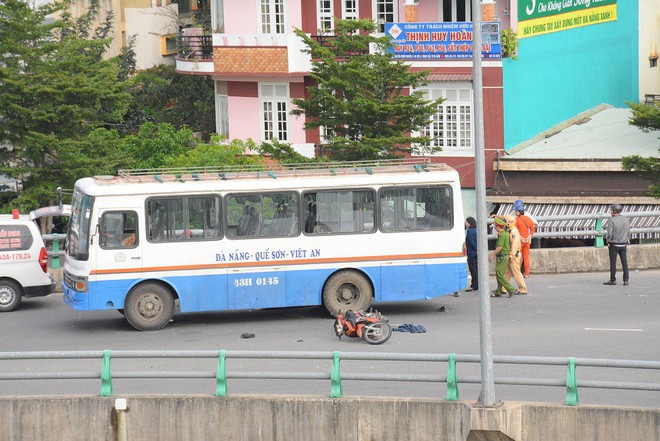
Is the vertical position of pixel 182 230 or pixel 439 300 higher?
pixel 182 230

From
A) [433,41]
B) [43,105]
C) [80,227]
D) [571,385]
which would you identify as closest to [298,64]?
[433,41]

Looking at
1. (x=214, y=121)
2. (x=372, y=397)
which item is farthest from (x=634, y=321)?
(x=214, y=121)

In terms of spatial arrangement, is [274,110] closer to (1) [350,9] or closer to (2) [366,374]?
(1) [350,9]

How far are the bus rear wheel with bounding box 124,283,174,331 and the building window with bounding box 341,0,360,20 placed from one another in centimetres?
1815

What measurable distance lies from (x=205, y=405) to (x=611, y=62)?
28.3 meters

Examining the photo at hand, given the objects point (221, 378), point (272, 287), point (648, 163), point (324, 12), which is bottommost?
point (221, 378)

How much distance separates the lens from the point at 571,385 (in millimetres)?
12930

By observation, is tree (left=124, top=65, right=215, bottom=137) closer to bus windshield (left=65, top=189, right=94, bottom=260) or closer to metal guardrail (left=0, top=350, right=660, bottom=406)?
bus windshield (left=65, top=189, right=94, bottom=260)

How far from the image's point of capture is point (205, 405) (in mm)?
13828

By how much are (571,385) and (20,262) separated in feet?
37.3

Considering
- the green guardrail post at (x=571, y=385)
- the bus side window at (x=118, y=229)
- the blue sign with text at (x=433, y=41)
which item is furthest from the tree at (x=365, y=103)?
the green guardrail post at (x=571, y=385)

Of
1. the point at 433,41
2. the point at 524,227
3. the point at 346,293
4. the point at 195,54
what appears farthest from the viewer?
the point at 195,54

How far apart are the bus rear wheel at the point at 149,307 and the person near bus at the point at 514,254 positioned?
19.6ft

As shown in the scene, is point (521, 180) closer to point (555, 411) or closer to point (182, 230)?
point (182, 230)
